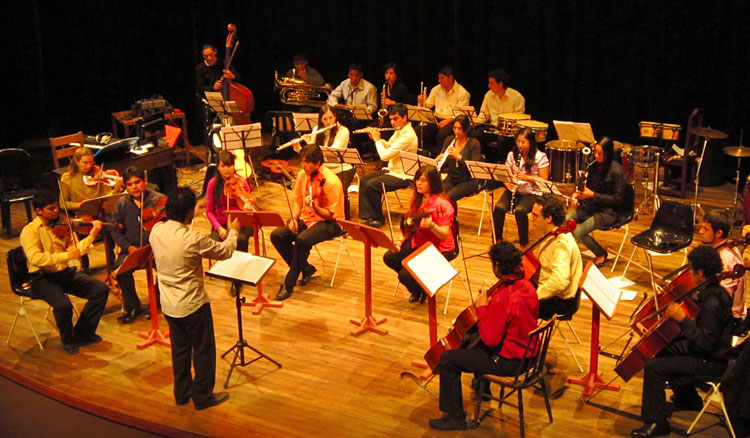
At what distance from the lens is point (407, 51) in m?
11.4

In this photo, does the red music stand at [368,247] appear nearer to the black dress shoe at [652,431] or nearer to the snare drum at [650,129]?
the black dress shoe at [652,431]

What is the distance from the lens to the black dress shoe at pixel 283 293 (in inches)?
264

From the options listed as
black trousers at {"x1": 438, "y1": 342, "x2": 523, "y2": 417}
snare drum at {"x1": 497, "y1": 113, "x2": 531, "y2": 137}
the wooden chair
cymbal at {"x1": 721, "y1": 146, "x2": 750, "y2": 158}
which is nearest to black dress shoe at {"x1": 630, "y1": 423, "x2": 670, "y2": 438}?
black trousers at {"x1": 438, "y1": 342, "x2": 523, "y2": 417}

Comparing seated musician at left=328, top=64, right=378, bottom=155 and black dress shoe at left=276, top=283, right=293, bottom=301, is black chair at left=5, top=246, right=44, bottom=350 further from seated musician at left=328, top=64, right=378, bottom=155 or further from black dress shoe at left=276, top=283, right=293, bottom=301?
seated musician at left=328, top=64, right=378, bottom=155

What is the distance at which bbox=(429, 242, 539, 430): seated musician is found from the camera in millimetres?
4445

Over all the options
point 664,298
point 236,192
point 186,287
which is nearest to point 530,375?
point 664,298

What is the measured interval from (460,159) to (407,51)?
404 cm

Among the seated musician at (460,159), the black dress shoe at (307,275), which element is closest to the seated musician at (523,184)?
the seated musician at (460,159)

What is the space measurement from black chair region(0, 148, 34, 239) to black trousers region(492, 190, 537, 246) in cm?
477

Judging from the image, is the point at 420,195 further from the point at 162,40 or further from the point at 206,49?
the point at 162,40

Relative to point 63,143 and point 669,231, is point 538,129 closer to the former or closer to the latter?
point 669,231

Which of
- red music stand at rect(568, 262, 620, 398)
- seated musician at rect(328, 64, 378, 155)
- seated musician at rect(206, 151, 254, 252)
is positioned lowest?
red music stand at rect(568, 262, 620, 398)

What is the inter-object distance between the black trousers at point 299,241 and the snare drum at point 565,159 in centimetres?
306

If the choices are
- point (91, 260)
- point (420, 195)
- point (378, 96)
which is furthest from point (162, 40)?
point (420, 195)
